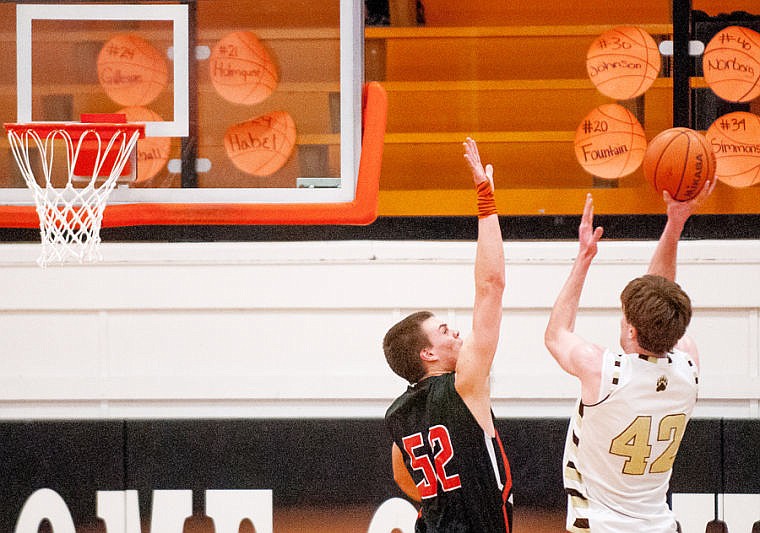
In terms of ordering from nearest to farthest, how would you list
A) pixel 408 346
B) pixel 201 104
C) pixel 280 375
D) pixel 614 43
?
1. pixel 408 346
2. pixel 201 104
3. pixel 280 375
4. pixel 614 43

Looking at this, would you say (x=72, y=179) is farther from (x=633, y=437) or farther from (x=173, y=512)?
(x=633, y=437)

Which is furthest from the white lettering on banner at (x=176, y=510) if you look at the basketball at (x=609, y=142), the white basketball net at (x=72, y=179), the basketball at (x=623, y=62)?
the basketball at (x=623, y=62)

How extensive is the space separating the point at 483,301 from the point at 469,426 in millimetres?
416

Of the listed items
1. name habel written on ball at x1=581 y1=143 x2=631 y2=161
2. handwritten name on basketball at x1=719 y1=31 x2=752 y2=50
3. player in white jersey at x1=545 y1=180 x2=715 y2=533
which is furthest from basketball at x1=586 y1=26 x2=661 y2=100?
player in white jersey at x1=545 y1=180 x2=715 y2=533

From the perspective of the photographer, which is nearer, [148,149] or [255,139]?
[148,149]

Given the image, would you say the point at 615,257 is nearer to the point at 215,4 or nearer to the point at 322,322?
the point at 322,322

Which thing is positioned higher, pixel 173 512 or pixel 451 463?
pixel 451 463

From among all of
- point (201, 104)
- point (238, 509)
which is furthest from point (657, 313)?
point (238, 509)

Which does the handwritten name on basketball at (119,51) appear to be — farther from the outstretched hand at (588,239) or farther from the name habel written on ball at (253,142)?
the outstretched hand at (588,239)

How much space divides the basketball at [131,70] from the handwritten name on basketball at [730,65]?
3329 mm

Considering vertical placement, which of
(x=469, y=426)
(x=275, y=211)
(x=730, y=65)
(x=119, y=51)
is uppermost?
(x=730, y=65)

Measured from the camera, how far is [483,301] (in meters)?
2.92

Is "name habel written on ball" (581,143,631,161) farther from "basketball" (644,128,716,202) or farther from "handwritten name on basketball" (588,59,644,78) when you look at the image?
"basketball" (644,128,716,202)

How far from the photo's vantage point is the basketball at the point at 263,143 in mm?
3904
